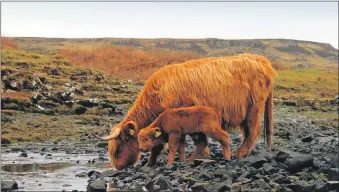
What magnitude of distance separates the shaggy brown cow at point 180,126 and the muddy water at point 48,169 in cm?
172

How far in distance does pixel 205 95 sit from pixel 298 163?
121 inches

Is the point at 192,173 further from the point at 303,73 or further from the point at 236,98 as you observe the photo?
the point at 303,73

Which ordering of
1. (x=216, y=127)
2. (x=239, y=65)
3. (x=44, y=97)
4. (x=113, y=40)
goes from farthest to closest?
(x=113, y=40) → (x=44, y=97) → (x=239, y=65) → (x=216, y=127)

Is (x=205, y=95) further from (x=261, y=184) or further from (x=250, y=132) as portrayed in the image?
(x=261, y=184)

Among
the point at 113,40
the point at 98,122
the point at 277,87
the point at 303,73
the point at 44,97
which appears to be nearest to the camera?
the point at 98,122

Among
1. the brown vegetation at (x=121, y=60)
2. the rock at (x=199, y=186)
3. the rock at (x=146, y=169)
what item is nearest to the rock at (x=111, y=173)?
the rock at (x=146, y=169)

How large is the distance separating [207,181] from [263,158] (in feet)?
5.72

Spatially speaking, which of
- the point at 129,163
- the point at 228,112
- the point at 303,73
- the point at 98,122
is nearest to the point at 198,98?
the point at 228,112

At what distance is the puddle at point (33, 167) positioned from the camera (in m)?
16.0

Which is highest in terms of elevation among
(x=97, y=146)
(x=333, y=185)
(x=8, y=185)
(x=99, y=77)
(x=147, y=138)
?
(x=147, y=138)

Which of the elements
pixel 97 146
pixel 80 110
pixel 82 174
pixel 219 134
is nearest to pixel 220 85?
pixel 219 134

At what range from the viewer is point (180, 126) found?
1477cm

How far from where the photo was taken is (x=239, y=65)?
52.1 ft

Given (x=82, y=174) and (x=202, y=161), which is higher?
(x=202, y=161)
